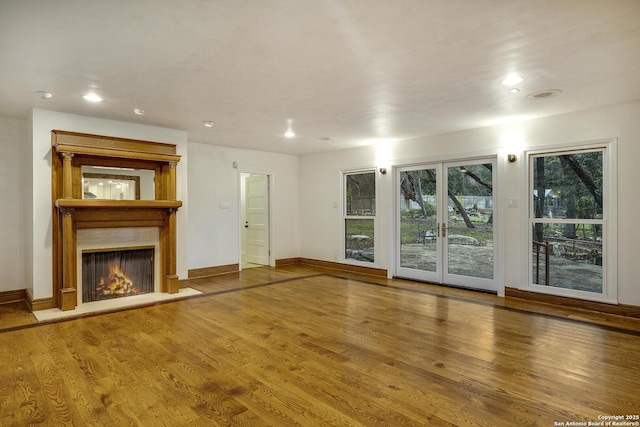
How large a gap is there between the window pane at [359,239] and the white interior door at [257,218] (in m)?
1.82

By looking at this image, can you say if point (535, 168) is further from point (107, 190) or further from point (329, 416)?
point (107, 190)

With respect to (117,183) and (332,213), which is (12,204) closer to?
(117,183)

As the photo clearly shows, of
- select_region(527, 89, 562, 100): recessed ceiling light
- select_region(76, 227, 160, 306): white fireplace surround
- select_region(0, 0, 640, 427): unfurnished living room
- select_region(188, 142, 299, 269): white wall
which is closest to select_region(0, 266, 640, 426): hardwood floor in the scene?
select_region(0, 0, 640, 427): unfurnished living room

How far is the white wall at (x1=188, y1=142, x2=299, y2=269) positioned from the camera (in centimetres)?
648

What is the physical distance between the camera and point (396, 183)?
643 cm

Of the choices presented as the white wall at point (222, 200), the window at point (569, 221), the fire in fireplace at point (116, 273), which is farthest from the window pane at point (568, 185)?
the fire in fireplace at point (116, 273)

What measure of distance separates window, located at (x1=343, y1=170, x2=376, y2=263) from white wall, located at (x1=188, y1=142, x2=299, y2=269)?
148 centimetres

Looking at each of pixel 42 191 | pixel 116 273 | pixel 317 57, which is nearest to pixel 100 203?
pixel 42 191

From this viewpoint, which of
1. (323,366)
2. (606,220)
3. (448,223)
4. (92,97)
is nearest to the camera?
(323,366)

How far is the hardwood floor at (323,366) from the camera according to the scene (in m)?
2.19

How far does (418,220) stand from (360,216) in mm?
1228

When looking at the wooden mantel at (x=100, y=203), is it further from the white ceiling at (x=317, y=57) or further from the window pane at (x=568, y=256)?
the window pane at (x=568, y=256)

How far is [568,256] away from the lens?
15.1 ft

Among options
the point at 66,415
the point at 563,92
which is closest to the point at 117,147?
the point at 66,415
